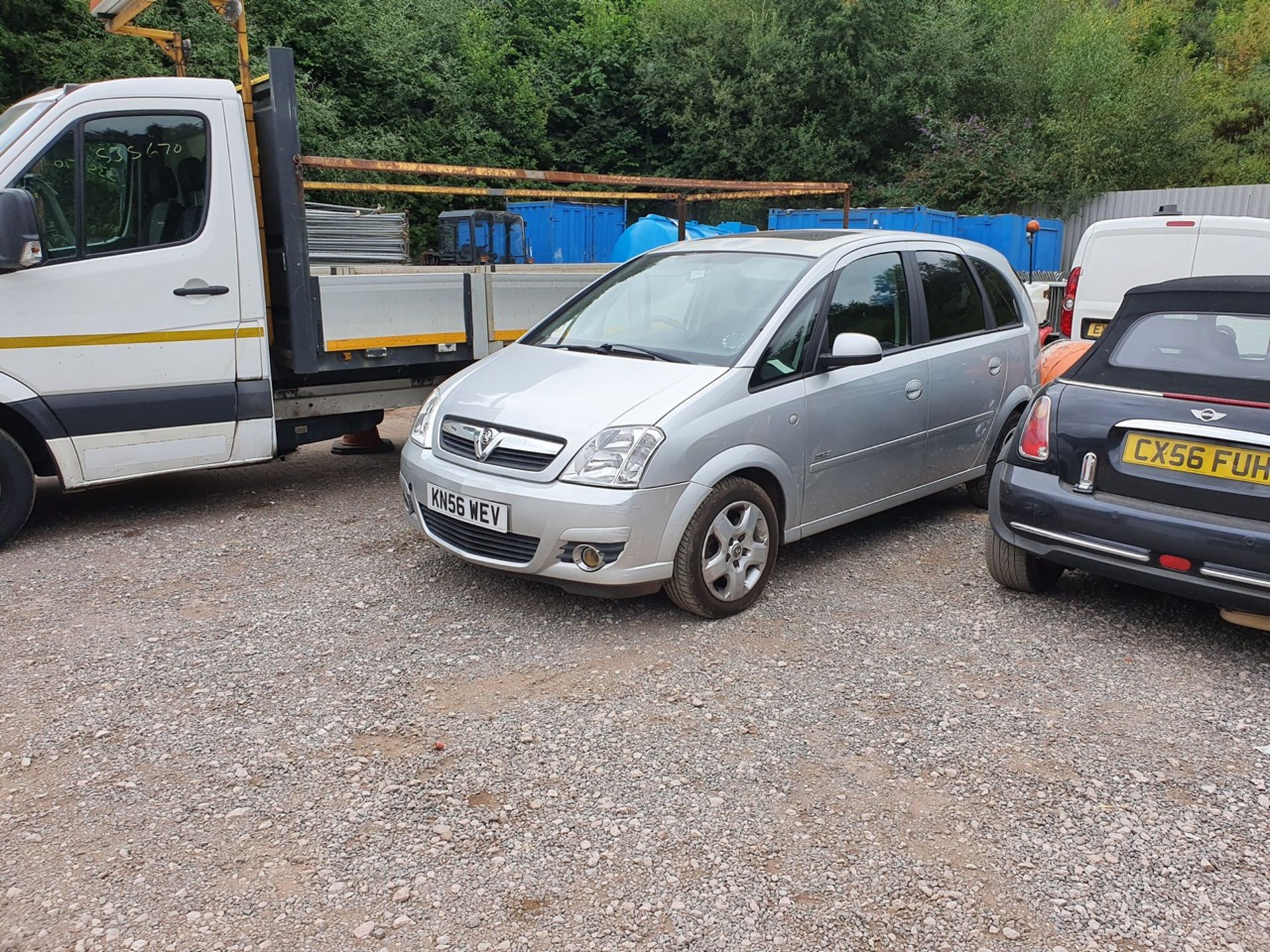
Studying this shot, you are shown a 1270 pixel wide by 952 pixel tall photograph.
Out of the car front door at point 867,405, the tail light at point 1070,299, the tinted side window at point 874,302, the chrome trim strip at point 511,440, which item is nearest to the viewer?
the chrome trim strip at point 511,440

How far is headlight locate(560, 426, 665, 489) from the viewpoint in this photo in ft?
13.1

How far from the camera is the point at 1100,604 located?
15.3 ft

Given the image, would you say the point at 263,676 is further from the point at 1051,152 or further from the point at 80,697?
the point at 1051,152

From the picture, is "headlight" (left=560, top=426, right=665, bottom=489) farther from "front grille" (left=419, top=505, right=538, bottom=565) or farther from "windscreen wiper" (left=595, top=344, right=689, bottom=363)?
"windscreen wiper" (left=595, top=344, right=689, bottom=363)

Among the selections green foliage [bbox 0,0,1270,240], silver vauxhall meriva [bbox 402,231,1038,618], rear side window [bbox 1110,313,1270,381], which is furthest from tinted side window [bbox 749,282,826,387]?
green foliage [bbox 0,0,1270,240]

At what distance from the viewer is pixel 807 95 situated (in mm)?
20047

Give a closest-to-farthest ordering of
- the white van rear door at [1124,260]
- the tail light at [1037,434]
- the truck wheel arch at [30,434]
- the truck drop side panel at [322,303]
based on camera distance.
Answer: the tail light at [1037,434]
the truck wheel arch at [30,434]
the truck drop side panel at [322,303]
the white van rear door at [1124,260]

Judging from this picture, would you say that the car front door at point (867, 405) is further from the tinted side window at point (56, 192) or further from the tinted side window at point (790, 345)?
the tinted side window at point (56, 192)

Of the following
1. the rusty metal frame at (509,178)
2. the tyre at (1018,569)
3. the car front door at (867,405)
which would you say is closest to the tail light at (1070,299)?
the rusty metal frame at (509,178)

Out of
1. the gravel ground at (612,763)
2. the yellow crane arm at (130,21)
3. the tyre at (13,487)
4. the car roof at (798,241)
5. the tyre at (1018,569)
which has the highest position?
the yellow crane arm at (130,21)

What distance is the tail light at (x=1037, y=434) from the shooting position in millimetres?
4340

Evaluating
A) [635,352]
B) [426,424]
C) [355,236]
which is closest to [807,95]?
[355,236]

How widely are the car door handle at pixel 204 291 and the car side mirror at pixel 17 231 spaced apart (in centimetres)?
69

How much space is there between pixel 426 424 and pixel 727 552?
63.9 inches
